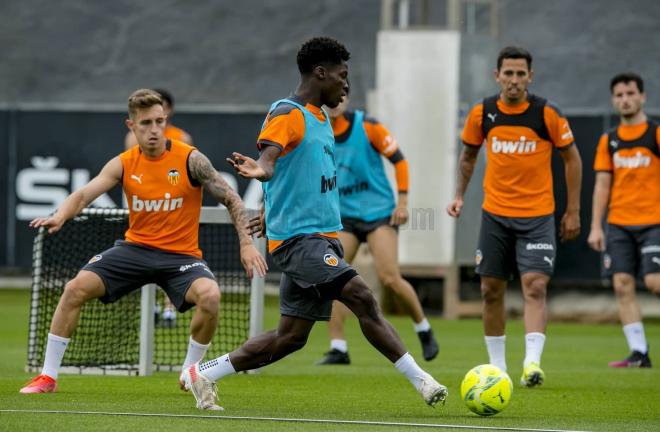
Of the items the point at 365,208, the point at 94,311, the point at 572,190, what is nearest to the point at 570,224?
the point at 572,190

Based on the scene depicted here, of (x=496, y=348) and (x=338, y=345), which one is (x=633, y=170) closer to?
(x=496, y=348)

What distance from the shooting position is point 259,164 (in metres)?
7.25

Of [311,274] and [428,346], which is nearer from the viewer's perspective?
[311,274]

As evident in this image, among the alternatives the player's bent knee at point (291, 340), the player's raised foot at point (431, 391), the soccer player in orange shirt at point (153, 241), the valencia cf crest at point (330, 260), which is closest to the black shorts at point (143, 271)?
the soccer player in orange shirt at point (153, 241)

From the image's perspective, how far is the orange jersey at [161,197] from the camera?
9250mm

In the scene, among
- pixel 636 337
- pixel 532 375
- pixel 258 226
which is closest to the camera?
pixel 258 226

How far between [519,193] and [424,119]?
8.27 m

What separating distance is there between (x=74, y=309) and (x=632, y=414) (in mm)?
3632

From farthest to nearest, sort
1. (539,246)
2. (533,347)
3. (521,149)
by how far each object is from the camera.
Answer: (521,149) → (539,246) → (533,347)

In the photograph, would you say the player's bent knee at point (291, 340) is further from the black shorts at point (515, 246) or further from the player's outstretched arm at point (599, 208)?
the player's outstretched arm at point (599, 208)

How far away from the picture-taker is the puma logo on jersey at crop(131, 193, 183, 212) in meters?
9.28

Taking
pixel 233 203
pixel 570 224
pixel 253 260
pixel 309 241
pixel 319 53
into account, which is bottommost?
pixel 253 260

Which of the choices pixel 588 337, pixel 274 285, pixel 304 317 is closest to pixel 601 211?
pixel 588 337

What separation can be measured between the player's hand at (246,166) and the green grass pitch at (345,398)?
1.30m
